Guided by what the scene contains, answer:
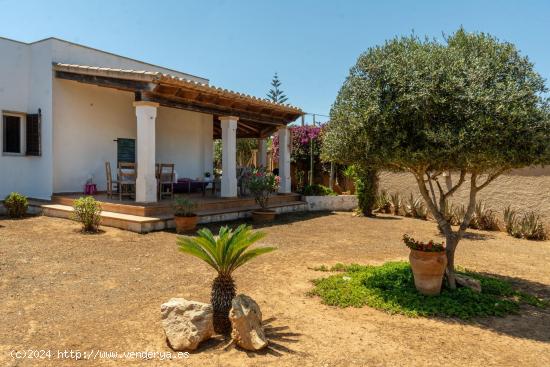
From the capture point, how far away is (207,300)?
4559 mm

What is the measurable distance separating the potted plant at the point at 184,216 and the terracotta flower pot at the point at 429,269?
16.5 ft

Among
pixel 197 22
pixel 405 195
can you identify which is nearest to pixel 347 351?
pixel 197 22

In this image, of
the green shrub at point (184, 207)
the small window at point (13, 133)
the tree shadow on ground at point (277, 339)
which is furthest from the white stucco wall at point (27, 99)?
the tree shadow on ground at point (277, 339)

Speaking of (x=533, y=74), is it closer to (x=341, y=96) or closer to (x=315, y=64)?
(x=341, y=96)

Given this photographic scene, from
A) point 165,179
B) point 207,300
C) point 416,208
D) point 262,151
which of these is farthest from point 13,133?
point 416,208

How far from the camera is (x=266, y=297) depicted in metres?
4.72

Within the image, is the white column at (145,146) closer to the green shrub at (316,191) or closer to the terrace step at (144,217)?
the terrace step at (144,217)

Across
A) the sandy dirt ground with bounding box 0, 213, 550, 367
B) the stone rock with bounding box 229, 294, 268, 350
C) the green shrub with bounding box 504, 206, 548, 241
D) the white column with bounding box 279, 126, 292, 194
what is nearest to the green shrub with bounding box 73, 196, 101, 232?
the sandy dirt ground with bounding box 0, 213, 550, 367

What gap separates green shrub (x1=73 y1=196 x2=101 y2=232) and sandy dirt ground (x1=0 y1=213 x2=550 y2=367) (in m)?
0.35

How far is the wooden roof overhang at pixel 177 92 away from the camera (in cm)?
895

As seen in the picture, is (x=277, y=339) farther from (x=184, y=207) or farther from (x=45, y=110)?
(x=45, y=110)

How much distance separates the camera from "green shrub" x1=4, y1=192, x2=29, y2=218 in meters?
9.40

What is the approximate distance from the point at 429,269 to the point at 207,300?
2729 mm

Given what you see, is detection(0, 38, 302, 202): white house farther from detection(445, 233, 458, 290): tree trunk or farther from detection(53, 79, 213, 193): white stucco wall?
detection(445, 233, 458, 290): tree trunk
